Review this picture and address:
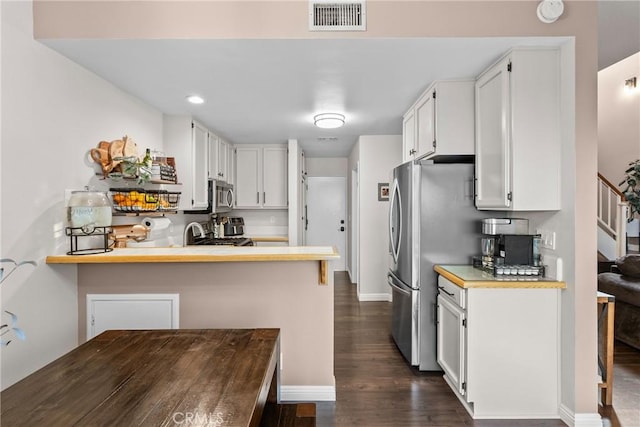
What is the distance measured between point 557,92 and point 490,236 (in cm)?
109

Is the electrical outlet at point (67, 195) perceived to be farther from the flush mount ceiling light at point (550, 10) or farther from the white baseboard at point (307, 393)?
the flush mount ceiling light at point (550, 10)

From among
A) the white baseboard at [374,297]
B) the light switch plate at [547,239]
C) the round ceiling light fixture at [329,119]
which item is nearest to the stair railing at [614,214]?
the white baseboard at [374,297]

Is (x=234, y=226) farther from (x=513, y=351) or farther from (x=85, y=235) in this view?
(x=513, y=351)

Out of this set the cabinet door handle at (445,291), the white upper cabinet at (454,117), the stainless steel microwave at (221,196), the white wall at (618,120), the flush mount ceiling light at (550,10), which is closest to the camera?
the flush mount ceiling light at (550,10)

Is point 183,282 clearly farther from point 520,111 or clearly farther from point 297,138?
point 297,138

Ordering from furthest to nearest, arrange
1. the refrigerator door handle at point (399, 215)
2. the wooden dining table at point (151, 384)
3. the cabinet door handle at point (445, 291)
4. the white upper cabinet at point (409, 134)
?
the white upper cabinet at point (409, 134) → the refrigerator door handle at point (399, 215) → the cabinet door handle at point (445, 291) → the wooden dining table at point (151, 384)

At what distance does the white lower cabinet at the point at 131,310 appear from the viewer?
2361 millimetres

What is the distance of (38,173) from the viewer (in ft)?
6.66

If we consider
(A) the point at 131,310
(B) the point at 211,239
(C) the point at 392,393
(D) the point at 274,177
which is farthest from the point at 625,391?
(D) the point at 274,177

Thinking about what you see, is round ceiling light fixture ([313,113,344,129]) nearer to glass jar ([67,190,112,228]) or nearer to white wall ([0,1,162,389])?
white wall ([0,1,162,389])

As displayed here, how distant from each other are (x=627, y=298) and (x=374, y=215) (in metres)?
2.76

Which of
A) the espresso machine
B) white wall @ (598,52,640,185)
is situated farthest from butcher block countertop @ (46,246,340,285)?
white wall @ (598,52,640,185)

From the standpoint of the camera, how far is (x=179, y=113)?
359cm

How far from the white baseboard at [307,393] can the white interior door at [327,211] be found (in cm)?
458
